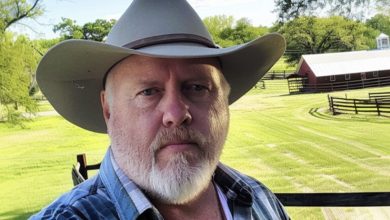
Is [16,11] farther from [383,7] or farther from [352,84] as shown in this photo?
[352,84]

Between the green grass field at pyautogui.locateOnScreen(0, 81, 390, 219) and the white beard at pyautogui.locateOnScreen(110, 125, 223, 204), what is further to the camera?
the green grass field at pyautogui.locateOnScreen(0, 81, 390, 219)

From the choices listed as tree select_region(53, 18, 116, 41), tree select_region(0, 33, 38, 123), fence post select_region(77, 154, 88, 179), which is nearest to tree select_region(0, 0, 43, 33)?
tree select_region(0, 33, 38, 123)

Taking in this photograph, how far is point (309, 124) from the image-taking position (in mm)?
14289

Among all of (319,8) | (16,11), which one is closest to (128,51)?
(319,8)

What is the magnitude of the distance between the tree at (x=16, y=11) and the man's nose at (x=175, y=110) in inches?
542

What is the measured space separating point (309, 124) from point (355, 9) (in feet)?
32.1

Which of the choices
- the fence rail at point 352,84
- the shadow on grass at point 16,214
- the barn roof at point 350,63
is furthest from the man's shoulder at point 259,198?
the fence rail at point 352,84

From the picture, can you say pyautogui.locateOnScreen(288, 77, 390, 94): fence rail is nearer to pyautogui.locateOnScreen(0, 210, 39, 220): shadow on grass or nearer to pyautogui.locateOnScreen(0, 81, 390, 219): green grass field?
pyautogui.locateOnScreen(0, 81, 390, 219): green grass field

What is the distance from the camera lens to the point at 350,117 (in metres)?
14.6

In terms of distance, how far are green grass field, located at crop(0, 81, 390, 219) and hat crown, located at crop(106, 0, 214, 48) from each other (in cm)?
450

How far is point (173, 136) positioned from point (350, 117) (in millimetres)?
14691

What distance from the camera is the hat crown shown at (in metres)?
0.92

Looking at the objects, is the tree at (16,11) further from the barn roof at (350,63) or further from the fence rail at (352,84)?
the fence rail at (352,84)

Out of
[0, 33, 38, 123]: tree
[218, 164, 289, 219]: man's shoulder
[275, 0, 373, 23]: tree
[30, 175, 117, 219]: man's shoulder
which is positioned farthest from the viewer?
[0, 33, 38, 123]: tree
